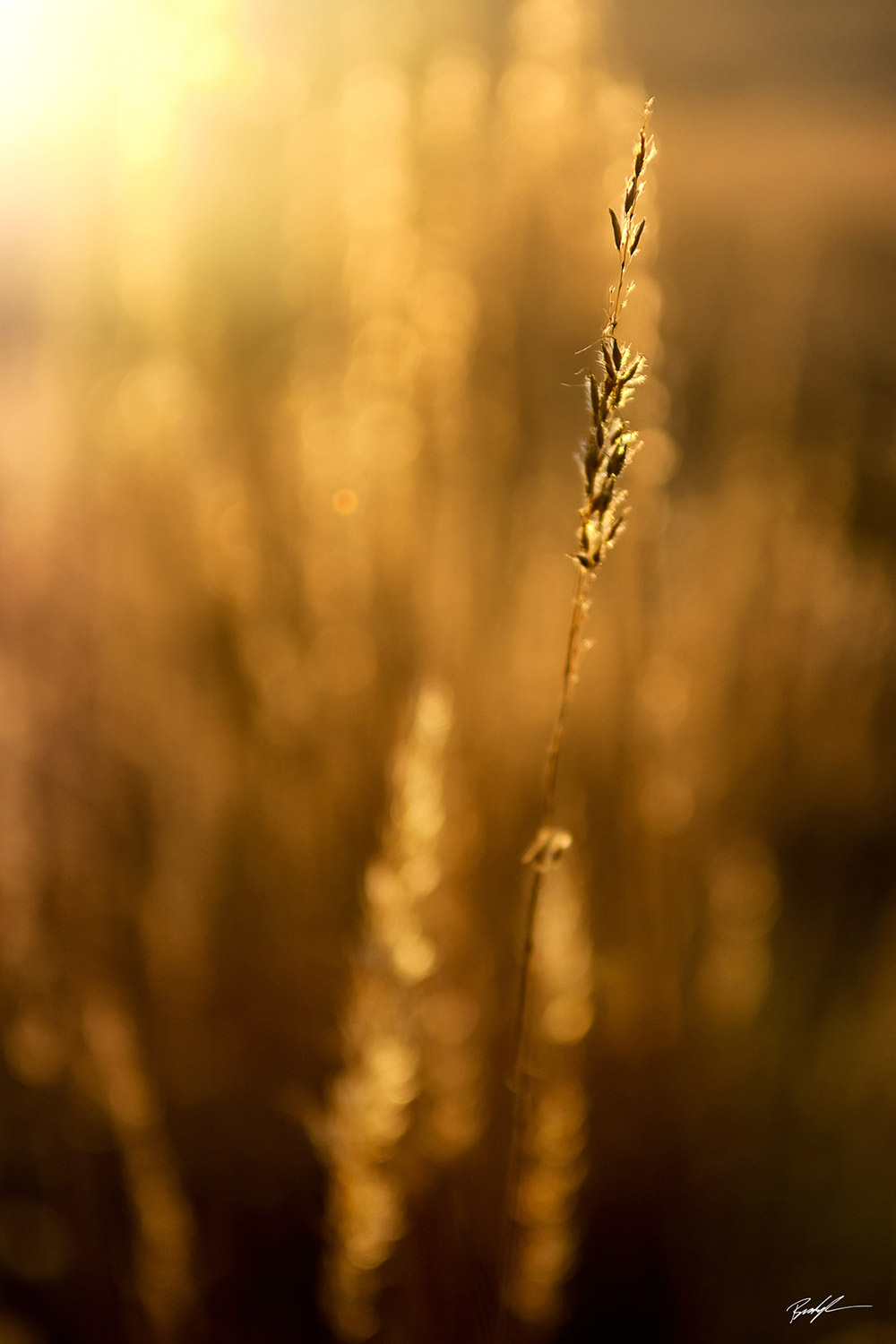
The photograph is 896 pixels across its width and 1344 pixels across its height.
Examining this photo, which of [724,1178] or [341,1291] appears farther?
[724,1178]

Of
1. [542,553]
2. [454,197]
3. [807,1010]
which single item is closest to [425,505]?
[542,553]

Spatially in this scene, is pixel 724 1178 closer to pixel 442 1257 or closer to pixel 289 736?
pixel 442 1257

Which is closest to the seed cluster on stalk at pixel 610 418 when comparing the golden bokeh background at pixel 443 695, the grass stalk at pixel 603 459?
the grass stalk at pixel 603 459
